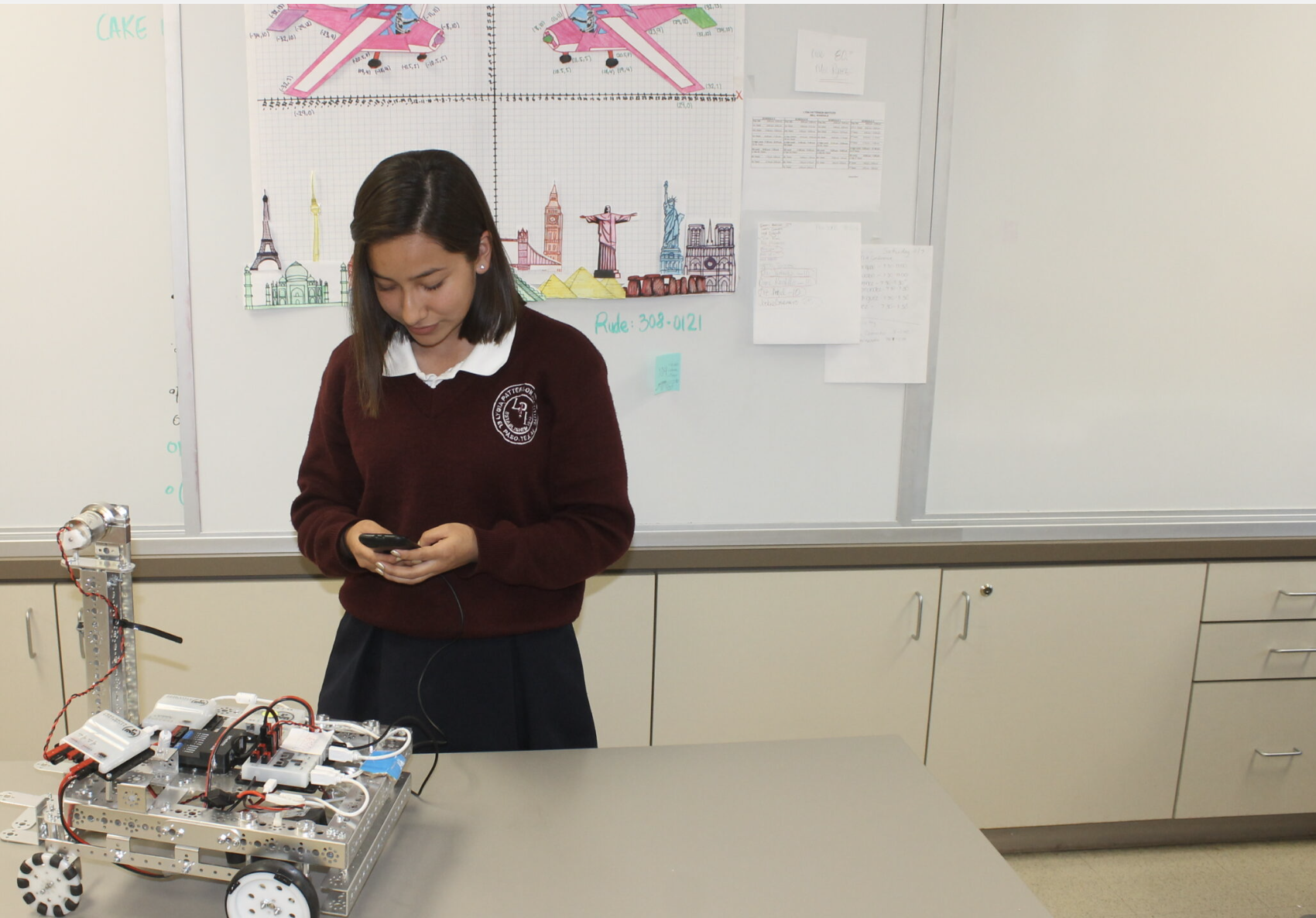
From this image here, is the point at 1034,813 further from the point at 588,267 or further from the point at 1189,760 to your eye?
the point at 588,267

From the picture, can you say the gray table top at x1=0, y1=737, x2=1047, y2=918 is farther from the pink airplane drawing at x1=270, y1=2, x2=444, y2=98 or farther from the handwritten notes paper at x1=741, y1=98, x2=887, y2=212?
the pink airplane drawing at x1=270, y1=2, x2=444, y2=98

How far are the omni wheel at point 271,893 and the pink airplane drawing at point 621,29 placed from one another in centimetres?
170

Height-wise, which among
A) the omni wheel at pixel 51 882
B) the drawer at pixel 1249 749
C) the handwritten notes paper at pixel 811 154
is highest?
the handwritten notes paper at pixel 811 154

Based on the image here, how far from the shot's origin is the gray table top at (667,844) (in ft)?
3.12

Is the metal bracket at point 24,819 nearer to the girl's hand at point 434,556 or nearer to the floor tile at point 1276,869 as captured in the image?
the girl's hand at point 434,556

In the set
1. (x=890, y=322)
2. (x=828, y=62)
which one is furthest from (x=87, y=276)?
(x=890, y=322)

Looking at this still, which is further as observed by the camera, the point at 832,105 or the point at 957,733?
the point at 957,733

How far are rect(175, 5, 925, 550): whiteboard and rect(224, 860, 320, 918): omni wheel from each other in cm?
130

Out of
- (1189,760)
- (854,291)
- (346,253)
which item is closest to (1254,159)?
(854,291)

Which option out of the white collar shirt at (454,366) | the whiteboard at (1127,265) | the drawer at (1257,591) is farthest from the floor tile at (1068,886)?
the white collar shirt at (454,366)

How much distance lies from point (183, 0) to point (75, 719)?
62.9 inches

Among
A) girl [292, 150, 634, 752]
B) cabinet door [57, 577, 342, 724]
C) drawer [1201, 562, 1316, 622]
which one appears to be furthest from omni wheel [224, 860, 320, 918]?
drawer [1201, 562, 1316, 622]

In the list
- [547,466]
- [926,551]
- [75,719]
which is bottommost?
[75,719]

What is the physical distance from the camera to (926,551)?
219 centimetres
